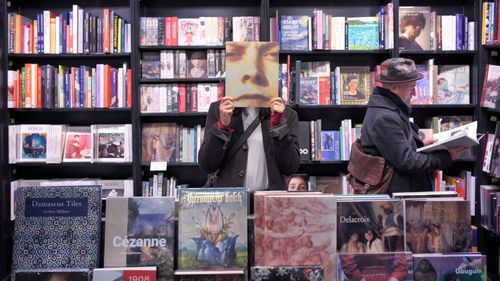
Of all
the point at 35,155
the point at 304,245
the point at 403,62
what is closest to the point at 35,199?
the point at 304,245

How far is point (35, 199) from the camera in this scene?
208 centimetres

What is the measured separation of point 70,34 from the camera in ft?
16.4

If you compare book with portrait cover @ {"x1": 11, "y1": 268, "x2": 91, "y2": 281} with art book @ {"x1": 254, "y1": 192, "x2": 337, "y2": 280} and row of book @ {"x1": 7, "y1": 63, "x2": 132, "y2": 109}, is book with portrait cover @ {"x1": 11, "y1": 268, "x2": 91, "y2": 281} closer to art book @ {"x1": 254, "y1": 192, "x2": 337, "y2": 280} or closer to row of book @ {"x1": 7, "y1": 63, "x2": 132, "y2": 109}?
art book @ {"x1": 254, "y1": 192, "x2": 337, "y2": 280}

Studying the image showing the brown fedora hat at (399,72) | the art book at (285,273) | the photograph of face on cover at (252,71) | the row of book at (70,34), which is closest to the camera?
the art book at (285,273)

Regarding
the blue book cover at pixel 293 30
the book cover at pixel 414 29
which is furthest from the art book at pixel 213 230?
the book cover at pixel 414 29

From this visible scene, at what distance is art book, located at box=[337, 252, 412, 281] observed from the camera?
1976 mm

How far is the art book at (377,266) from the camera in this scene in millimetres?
1976

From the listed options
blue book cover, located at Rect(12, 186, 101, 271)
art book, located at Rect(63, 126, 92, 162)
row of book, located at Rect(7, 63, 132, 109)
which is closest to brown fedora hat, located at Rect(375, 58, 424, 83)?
blue book cover, located at Rect(12, 186, 101, 271)

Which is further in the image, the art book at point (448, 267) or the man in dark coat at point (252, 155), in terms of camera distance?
the man in dark coat at point (252, 155)

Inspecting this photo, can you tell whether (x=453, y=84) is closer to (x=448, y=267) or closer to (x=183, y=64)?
(x=183, y=64)

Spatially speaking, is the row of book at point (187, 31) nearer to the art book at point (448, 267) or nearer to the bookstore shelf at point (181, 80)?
the bookstore shelf at point (181, 80)

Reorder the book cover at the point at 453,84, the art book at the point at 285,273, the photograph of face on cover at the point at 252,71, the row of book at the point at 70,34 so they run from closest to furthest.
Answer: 1. the art book at the point at 285,273
2. the photograph of face on cover at the point at 252,71
3. the row of book at the point at 70,34
4. the book cover at the point at 453,84

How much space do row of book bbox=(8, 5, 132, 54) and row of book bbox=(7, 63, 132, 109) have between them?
15 centimetres

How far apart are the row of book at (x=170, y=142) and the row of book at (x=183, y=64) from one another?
16.3 inches
